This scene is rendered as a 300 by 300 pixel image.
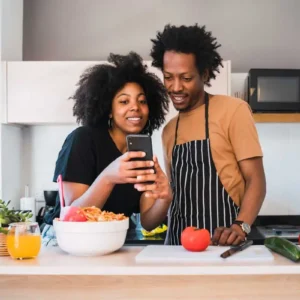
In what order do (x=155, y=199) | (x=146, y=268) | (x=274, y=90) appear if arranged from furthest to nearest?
(x=274, y=90), (x=155, y=199), (x=146, y=268)

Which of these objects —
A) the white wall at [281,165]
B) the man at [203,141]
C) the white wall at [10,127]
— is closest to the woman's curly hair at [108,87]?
the man at [203,141]

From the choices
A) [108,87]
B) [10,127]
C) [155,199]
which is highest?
[108,87]

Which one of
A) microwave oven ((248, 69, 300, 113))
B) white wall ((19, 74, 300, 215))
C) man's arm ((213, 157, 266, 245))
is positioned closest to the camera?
man's arm ((213, 157, 266, 245))

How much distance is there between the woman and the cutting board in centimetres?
20

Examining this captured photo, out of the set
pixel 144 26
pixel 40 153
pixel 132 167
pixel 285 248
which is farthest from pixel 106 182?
pixel 144 26

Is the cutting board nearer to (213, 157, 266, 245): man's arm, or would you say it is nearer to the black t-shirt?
(213, 157, 266, 245): man's arm

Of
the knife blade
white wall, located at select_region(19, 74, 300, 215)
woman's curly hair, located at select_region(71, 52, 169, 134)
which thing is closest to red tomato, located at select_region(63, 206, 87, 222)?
the knife blade

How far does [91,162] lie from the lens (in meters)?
1.63

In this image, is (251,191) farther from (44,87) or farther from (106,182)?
(44,87)

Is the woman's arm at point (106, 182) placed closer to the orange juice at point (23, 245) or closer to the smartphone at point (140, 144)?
the smartphone at point (140, 144)

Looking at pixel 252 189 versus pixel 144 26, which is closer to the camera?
pixel 252 189

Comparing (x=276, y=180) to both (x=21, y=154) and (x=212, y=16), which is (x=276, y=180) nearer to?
(x=212, y=16)

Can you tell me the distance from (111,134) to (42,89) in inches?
49.1

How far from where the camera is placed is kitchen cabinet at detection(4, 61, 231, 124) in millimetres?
2852
